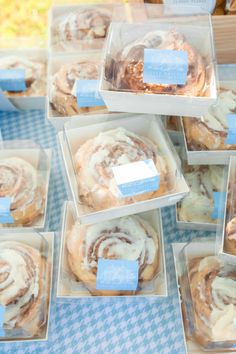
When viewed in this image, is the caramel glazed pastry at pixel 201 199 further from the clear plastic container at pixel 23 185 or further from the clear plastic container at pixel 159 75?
the clear plastic container at pixel 23 185

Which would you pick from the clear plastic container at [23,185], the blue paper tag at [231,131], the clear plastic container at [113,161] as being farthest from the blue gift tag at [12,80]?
the blue paper tag at [231,131]

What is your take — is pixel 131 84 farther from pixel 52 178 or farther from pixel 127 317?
pixel 127 317

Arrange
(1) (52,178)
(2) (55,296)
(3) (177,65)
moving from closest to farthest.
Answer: (3) (177,65) → (2) (55,296) → (1) (52,178)

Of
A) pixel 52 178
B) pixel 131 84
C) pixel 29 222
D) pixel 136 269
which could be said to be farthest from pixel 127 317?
pixel 131 84

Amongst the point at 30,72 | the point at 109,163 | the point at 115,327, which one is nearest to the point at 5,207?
the point at 109,163

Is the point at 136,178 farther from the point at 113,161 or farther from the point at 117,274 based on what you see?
the point at 117,274

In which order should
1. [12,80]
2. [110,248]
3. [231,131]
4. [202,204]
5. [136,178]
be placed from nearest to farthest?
[136,178]
[110,248]
[231,131]
[202,204]
[12,80]
